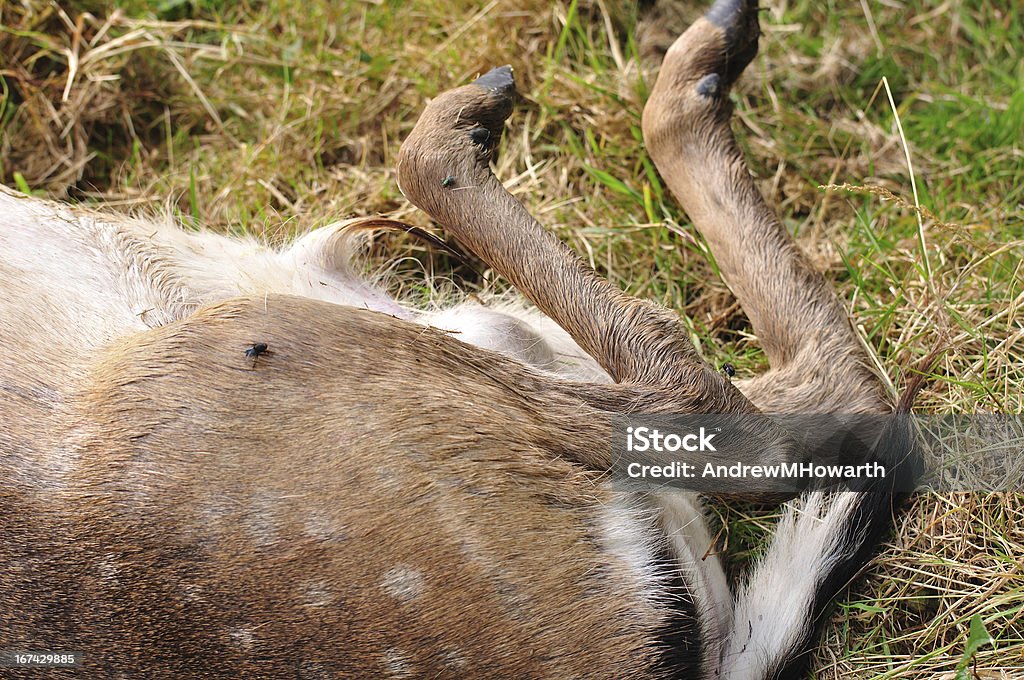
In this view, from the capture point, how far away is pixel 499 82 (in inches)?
112

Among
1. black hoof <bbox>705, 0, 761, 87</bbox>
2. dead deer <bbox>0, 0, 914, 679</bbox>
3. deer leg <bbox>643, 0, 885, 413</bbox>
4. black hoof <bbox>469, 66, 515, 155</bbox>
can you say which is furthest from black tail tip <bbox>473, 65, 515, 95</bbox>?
black hoof <bbox>705, 0, 761, 87</bbox>

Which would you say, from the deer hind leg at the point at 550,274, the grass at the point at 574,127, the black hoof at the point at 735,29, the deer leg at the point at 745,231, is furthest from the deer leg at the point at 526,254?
the black hoof at the point at 735,29

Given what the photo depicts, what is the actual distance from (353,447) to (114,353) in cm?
63

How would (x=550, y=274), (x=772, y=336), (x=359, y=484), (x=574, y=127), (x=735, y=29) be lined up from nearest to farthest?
1. (x=359, y=484)
2. (x=550, y=274)
3. (x=772, y=336)
4. (x=735, y=29)
5. (x=574, y=127)

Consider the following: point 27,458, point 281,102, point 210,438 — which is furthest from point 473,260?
point 27,458

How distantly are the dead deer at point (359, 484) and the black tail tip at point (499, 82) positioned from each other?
0.36 m

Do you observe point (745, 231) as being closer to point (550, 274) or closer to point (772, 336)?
point (772, 336)

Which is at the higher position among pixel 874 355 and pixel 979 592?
pixel 874 355

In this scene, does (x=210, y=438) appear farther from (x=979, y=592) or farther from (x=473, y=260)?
(x=979, y=592)

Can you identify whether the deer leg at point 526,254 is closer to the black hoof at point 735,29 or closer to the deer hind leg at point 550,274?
the deer hind leg at point 550,274

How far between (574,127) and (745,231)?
3.20ft

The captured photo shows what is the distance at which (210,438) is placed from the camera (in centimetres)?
201

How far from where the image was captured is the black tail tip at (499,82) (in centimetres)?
282

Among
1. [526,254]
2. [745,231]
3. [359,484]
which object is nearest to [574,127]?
[745,231]
